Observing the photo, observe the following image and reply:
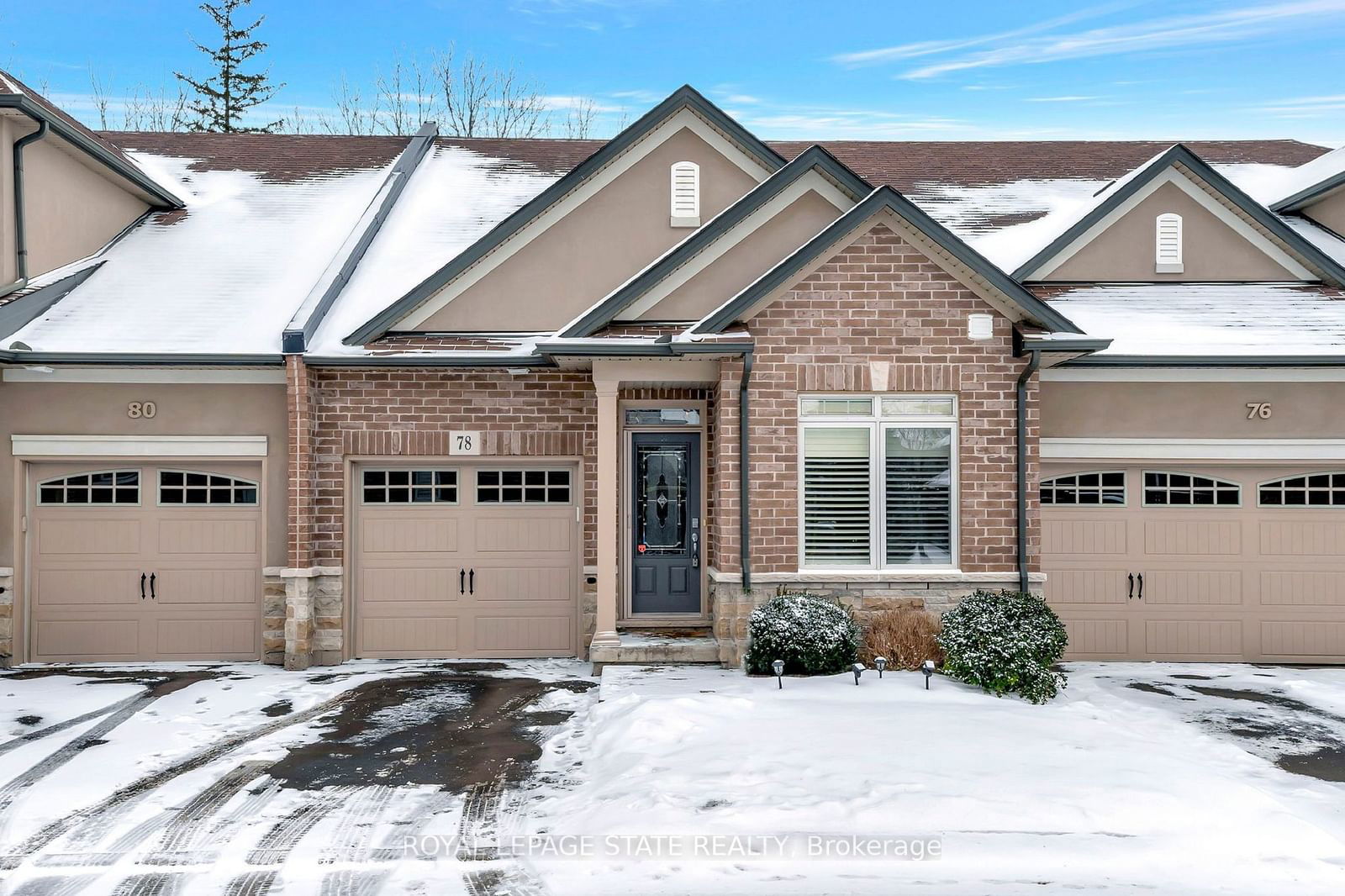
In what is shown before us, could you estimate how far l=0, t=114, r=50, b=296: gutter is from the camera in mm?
11273

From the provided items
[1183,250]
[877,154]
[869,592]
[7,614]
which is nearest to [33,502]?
[7,614]

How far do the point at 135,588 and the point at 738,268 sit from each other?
8.19 metres

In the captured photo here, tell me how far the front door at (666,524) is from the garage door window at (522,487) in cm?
90

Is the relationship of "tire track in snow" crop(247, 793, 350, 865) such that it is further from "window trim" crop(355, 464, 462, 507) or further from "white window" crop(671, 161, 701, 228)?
"white window" crop(671, 161, 701, 228)

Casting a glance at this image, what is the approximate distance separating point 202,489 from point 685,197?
6969 mm

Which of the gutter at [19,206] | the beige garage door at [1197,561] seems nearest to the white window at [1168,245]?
the beige garage door at [1197,561]

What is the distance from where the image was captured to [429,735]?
7.91m

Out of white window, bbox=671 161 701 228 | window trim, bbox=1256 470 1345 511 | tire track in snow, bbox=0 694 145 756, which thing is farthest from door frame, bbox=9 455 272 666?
window trim, bbox=1256 470 1345 511

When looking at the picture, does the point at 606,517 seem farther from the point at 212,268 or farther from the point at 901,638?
the point at 212,268

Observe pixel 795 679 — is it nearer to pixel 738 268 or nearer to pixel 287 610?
pixel 738 268

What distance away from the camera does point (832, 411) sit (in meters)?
9.69

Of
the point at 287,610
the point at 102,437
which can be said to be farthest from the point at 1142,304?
the point at 102,437

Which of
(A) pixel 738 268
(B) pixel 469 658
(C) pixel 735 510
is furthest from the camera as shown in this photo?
(B) pixel 469 658

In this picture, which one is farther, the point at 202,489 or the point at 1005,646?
the point at 202,489
